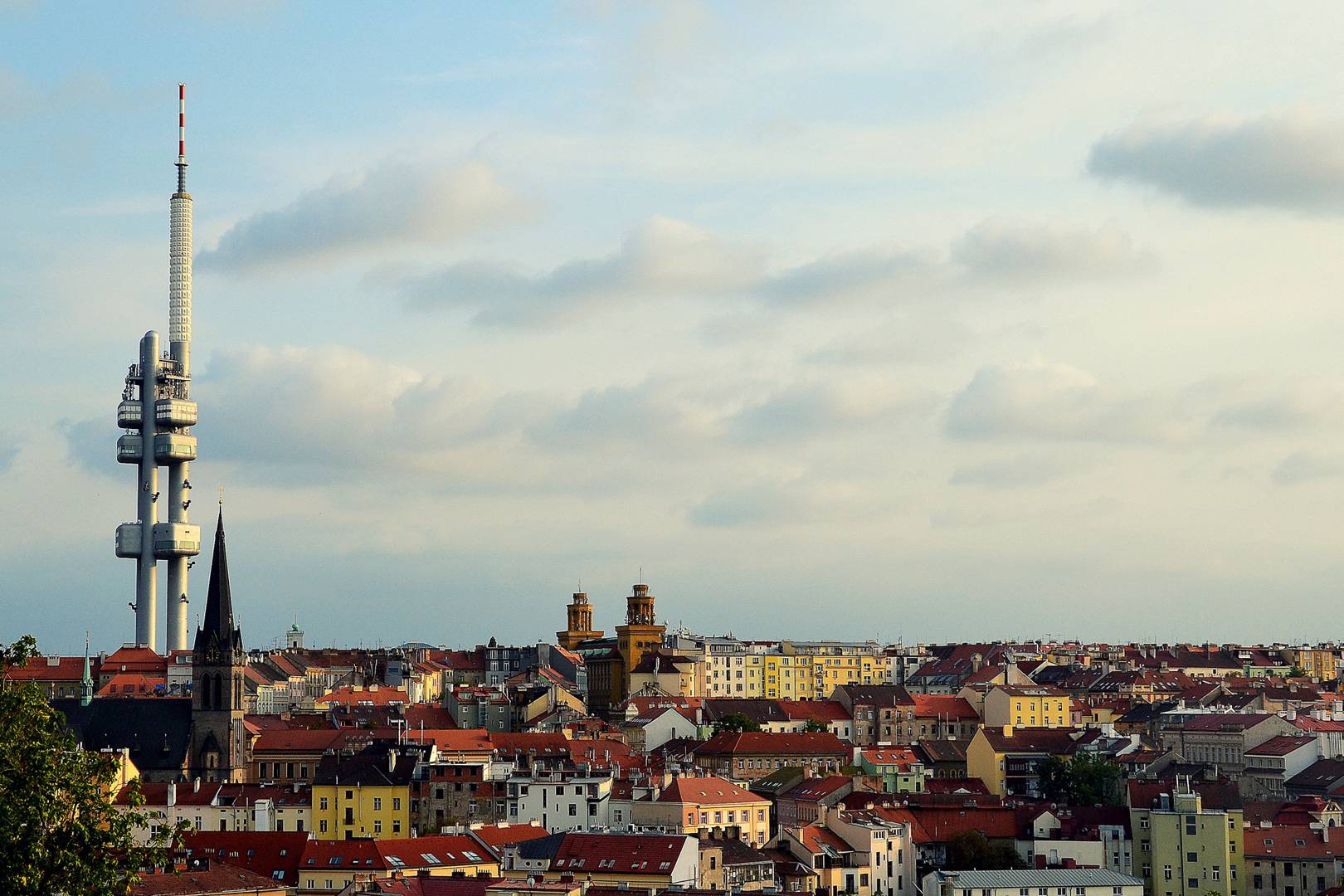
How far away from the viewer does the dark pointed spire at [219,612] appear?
4966 inches

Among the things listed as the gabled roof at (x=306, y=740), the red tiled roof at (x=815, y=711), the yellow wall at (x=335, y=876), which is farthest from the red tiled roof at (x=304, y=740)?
the yellow wall at (x=335, y=876)

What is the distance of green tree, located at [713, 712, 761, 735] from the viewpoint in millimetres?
141875

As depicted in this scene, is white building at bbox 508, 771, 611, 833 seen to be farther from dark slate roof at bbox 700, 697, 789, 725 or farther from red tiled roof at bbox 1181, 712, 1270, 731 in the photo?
dark slate roof at bbox 700, 697, 789, 725

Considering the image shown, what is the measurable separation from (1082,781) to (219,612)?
45.3 m

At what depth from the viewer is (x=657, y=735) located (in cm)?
14212

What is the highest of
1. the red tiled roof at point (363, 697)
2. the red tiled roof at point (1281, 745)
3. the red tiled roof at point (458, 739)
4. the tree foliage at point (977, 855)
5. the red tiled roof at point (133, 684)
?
the red tiled roof at point (133, 684)

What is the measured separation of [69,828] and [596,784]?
66047mm

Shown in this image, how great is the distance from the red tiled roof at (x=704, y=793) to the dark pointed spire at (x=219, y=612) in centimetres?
3342

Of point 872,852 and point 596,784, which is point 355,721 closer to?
point 596,784

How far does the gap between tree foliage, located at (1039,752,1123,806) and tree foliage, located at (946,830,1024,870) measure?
579 inches

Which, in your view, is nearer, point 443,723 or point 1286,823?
point 1286,823

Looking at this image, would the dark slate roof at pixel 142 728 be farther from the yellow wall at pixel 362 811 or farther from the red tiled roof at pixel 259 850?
the red tiled roof at pixel 259 850

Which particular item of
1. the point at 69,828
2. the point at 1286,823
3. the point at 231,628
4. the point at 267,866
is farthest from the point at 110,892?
the point at 231,628

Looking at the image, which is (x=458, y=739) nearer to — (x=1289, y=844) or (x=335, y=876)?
(x=335, y=876)
